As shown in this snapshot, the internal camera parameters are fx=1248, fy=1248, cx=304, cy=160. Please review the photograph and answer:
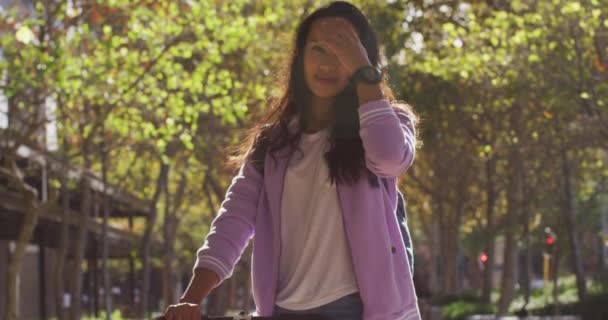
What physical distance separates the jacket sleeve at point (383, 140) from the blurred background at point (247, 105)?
514mm

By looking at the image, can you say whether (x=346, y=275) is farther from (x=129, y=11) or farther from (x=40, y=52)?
(x=129, y=11)

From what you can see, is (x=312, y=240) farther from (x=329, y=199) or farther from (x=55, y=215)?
(x=55, y=215)

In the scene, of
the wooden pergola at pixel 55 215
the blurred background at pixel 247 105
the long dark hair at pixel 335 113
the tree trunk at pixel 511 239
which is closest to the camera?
the long dark hair at pixel 335 113

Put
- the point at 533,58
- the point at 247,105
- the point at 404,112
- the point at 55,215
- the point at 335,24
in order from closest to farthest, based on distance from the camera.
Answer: the point at 335,24 < the point at 404,112 < the point at 533,58 < the point at 247,105 < the point at 55,215

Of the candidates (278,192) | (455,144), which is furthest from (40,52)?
(455,144)

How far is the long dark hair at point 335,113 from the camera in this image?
3.44m

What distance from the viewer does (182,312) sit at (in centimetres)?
311

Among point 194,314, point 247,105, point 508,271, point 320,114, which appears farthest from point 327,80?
point 508,271

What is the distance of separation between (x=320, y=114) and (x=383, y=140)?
1.31ft

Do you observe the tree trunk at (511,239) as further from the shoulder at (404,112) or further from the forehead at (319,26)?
the forehead at (319,26)

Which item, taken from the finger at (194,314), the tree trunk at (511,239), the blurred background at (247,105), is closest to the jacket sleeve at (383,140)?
the blurred background at (247,105)

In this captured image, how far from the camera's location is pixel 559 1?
14.9m

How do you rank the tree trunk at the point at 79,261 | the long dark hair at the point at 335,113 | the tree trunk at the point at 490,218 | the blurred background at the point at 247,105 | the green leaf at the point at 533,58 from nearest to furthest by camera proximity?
the long dark hair at the point at 335,113, the blurred background at the point at 247,105, the green leaf at the point at 533,58, the tree trunk at the point at 79,261, the tree trunk at the point at 490,218

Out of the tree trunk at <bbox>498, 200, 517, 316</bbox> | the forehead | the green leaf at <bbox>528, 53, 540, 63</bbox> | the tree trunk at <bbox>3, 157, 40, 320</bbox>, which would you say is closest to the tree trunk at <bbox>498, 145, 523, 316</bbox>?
the tree trunk at <bbox>498, 200, 517, 316</bbox>
